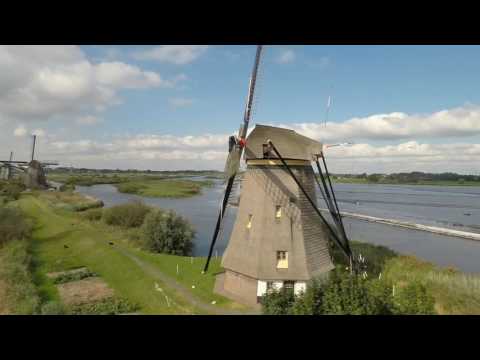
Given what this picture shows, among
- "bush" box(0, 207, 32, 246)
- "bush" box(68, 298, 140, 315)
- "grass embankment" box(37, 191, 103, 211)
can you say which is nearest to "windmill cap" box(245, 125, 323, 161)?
"bush" box(68, 298, 140, 315)

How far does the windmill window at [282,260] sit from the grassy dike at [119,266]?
97.1 inches

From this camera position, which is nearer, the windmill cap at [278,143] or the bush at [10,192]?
the windmill cap at [278,143]

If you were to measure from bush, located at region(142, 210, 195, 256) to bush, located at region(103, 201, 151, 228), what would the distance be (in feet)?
25.9

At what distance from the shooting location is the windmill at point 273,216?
1371 cm

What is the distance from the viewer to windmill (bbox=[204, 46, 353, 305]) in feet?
45.0

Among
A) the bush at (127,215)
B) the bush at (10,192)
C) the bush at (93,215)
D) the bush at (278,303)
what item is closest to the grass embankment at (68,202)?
the bush at (10,192)

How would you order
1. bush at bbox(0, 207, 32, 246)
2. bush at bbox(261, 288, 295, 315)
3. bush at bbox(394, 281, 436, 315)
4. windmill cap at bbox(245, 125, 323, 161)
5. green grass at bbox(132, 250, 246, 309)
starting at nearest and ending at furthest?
bush at bbox(394, 281, 436, 315), bush at bbox(261, 288, 295, 315), windmill cap at bbox(245, 125, 323, 161), green grass at bbox(132, 250, 246, 309), bush at bbox(0, 207, 32, 246)

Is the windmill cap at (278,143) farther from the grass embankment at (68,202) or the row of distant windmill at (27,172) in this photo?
the row of distant windmill at (27,172)

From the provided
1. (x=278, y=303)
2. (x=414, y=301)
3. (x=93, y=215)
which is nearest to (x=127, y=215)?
(x=93, y=215)

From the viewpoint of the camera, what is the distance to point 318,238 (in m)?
14.9

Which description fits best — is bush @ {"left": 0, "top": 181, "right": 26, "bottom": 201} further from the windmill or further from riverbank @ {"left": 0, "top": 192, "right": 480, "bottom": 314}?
the windmill
